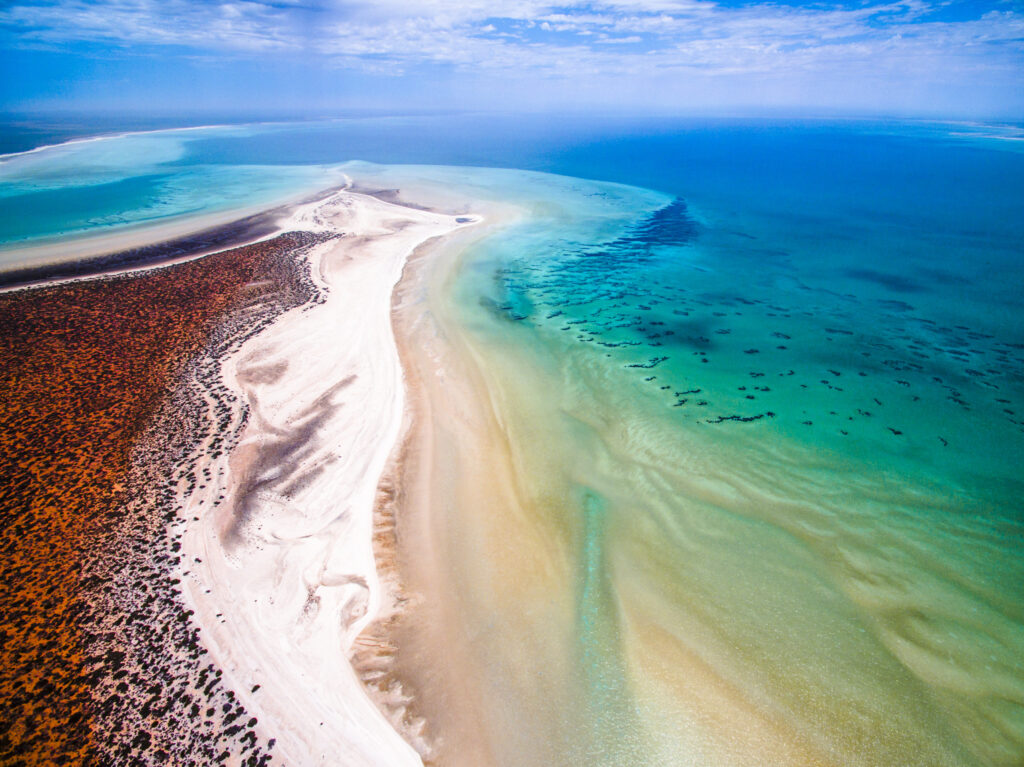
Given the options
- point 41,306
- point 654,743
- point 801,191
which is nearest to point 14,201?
point 41,306

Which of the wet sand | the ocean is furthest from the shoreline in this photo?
the wet sand

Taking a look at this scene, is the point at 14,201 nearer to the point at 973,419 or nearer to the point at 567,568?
the point at 567,568

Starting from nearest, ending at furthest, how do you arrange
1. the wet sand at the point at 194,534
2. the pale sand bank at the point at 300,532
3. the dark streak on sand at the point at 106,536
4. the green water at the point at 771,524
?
the dark streak on sand at the point at 106,536, the wet sand at the point at 194,534, the pale sand bank at the point at 300,532, the green water at the point at 771,524

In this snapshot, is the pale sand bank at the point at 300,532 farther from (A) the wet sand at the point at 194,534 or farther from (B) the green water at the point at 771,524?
(B) the green water at the point at 771,524

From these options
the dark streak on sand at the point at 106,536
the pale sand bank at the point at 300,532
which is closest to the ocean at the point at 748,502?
the pale sand bank at the point at 300,532

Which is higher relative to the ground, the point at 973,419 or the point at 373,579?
the point at 973,419

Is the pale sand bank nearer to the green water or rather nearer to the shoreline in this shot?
the green water

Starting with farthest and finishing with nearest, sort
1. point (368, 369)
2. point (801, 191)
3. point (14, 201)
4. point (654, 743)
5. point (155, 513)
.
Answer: point (801, 191)
point (14, 201)
point (368, 369)
point (155, 513)
point (654, 743)
